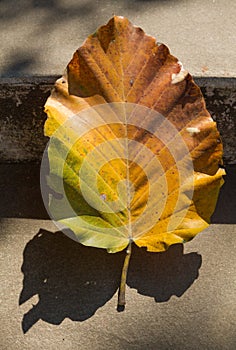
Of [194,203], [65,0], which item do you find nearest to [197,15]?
[65,0]

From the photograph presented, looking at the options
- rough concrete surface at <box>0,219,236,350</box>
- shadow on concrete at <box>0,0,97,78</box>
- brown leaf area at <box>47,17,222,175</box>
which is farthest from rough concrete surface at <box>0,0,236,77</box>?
rough concrete surface at <box>0,219,236,350</box>

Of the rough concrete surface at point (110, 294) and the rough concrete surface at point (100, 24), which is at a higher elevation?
the rough concrete surface at point (100, 24)

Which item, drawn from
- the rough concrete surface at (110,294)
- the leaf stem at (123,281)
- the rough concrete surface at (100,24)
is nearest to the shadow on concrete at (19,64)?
the rough concrete surface at (100,24)

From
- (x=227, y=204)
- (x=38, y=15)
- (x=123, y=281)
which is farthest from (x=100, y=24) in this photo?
(x=123, y=281)

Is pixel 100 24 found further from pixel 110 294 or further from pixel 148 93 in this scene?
pixel 110 294

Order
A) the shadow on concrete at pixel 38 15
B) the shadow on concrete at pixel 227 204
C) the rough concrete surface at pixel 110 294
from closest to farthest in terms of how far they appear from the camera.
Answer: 1. the rough concrete surface at pixel 110 294
2. the shadow on concrete at pixel 227 204
3. the shadow on concrete at pixel 38 15

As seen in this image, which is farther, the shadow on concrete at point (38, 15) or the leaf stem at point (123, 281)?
the shadow on concrete at point (38, 15)

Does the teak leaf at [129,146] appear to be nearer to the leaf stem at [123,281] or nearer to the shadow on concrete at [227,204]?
the leaf stem at [123,281]
